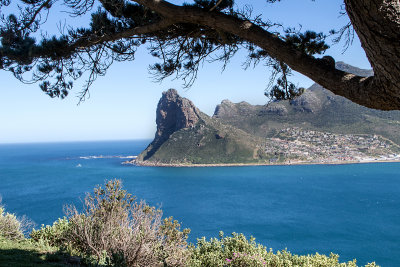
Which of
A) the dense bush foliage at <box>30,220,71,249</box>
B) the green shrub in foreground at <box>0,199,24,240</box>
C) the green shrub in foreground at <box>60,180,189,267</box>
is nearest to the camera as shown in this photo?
the green shrub in foreground at <box>60,180,189,267</box>

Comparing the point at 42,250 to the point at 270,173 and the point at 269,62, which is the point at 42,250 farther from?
the point at 270,173

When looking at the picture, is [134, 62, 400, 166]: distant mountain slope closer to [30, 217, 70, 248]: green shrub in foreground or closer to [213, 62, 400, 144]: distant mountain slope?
[213, 62, 400, 144]: distant mountain slope

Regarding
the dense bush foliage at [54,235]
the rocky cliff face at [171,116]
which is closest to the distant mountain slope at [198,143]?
the rocky cliff face at [171,116]

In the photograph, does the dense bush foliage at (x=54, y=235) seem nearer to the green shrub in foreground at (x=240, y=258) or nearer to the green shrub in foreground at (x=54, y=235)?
the green shrub in foreground at (x=54, y=235)

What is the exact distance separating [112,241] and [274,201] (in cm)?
3042

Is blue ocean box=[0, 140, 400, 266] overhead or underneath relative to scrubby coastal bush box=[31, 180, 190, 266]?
underneath

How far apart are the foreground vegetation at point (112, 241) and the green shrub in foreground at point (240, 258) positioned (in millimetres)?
15

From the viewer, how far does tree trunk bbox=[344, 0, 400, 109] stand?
1118mm

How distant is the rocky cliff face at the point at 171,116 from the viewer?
226ft

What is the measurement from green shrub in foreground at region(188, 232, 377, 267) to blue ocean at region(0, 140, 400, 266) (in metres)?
13.9

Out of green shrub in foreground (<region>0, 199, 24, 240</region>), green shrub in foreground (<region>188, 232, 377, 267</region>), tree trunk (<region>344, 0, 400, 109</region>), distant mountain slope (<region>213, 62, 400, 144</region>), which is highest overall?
distant mountain slope (<region>213, 62, 400, 144</region>)

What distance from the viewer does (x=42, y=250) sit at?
385 centimetres

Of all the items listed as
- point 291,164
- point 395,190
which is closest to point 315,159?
point 291,164

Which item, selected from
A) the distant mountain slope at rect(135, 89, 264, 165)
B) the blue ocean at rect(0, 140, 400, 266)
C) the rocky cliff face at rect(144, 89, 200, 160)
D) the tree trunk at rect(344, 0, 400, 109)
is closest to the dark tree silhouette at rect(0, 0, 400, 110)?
the tree trunk at rect(344, 0, 400, 109)
